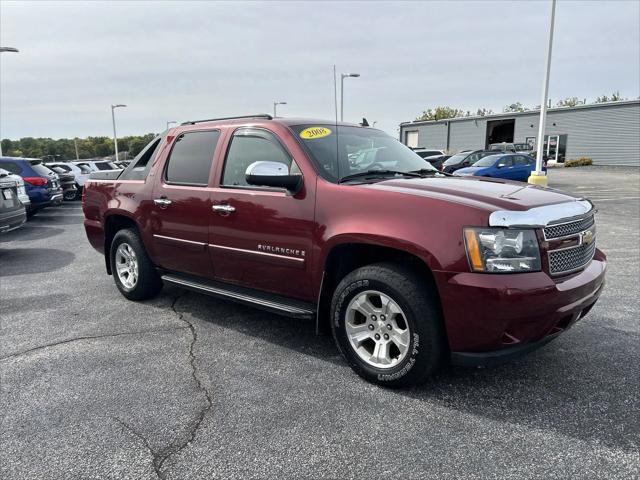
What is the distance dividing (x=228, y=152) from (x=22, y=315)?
272 cm

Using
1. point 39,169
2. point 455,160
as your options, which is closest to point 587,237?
point 39,169

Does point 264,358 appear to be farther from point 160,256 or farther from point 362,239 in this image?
point 160,256

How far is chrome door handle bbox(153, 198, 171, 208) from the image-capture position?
4.57m

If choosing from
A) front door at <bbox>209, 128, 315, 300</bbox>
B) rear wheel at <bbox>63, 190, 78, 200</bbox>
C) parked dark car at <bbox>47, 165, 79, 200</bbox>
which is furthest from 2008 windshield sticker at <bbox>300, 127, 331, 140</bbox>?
rear wheel at <bbox>63, 190, 78, 200</bbox>

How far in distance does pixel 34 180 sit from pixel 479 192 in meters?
12.3

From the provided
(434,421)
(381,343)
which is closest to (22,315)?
(381,343)

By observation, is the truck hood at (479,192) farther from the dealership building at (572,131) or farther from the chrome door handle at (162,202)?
the dealership building at (572,131)

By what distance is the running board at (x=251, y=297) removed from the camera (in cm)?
364

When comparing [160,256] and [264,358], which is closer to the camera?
[264,358]

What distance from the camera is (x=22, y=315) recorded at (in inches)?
193

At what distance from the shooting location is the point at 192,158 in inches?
180

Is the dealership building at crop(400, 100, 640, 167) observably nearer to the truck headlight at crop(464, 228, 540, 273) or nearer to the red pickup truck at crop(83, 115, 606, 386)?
the red pickup truck at crop(83, 115, 606, 386)

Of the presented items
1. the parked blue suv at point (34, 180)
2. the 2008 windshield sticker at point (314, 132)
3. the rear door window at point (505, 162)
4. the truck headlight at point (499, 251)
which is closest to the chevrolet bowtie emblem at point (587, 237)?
the truck headlight at point (499, 251)

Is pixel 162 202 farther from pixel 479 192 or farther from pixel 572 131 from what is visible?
pixel 572 131
